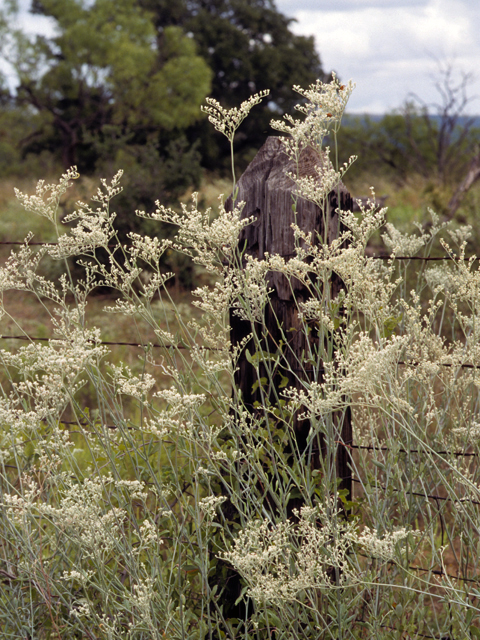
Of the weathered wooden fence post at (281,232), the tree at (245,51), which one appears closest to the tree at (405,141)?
the tree at (245,51)

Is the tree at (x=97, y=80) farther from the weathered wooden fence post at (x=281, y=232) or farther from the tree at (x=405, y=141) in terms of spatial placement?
the weathered wooden fence post at (x=281, y=232)

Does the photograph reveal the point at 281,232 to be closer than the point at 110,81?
Yes

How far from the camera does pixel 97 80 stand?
91.5 feet

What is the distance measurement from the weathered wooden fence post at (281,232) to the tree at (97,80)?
26027 mm

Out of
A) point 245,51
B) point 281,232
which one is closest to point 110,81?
point 245,51

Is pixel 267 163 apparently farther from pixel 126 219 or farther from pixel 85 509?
pixel 126 219

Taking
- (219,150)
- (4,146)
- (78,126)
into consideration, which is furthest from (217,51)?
(4,146)

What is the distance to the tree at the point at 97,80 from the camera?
2716cm

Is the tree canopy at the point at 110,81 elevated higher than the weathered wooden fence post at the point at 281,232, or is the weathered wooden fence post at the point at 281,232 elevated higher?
→ the tree canopy at the point at 110,81

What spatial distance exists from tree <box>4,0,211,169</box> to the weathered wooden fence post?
85.4 feet

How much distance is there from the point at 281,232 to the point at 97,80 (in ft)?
93.1

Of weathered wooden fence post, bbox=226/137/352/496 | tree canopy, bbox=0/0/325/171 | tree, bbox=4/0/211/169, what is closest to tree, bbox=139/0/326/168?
tree canopy, bbox=0/0/325/171

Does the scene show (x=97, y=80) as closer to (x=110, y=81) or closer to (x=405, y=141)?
(x=110, y=81)

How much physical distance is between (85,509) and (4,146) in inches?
1403
